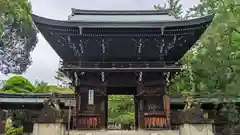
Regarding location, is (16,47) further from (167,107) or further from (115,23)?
(167,107)

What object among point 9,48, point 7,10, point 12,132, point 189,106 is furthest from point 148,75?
point 9,48

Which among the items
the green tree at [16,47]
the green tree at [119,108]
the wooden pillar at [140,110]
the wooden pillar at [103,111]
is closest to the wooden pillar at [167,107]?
the wooden pillar at [140,110]

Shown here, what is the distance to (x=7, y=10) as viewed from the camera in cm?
1434

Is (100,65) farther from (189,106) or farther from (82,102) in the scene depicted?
(189,106)

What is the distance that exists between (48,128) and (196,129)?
6.60m

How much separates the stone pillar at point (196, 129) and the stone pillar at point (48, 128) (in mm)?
5450

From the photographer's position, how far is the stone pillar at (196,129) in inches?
529

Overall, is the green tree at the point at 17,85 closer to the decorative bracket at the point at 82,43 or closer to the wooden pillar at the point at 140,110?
the decorative bracket at the point at 82,43

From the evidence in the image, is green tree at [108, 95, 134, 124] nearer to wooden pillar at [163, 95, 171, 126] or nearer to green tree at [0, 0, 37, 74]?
wooden pillar at [163, 95, 171, 126]

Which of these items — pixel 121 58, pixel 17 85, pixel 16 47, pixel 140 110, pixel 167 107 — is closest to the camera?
pixel 167 107

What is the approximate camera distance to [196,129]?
1349 centimetres

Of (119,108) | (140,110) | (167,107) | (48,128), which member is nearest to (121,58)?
(140,110)

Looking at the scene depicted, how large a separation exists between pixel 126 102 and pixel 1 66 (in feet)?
63.4

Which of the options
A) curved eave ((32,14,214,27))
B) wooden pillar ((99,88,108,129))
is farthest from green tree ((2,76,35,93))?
curved eave ((32,14,214,27))
